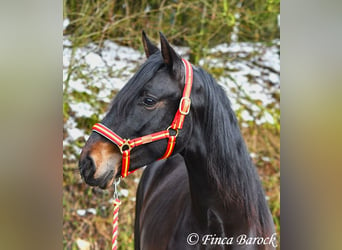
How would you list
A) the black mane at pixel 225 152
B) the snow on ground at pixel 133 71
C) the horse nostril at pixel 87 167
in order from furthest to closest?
the snow on ground at pixel 133 71, the black mane at pixel 225 152, the horse nostril at pixel 87 167

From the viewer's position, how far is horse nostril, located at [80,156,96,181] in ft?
6.02

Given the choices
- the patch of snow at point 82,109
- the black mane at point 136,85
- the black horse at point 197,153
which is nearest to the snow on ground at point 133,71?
the patch of snow at point 82,109

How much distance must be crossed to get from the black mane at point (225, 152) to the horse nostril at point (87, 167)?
0.50 m

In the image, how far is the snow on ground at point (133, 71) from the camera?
3.32 m

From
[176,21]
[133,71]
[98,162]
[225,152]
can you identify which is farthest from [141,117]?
[176,21]

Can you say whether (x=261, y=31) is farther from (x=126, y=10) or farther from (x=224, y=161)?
(x=224, y=161)

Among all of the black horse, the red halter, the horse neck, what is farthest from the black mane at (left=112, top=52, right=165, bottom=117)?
the horse neck

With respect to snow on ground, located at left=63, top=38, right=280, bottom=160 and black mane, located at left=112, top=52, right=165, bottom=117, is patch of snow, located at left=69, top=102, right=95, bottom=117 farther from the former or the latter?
black mane, located at left=112, top=52, right=165, bottom=117

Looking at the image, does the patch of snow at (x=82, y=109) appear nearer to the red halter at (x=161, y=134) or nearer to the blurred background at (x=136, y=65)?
the blurred background at (x=136, y=65)

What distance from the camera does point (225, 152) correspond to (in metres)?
1.95
